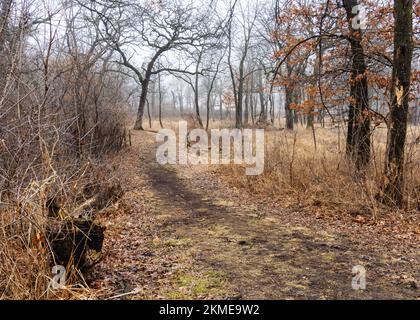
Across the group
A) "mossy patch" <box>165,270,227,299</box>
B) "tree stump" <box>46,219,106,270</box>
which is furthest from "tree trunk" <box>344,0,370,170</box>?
"tree stump" <box>46,219,106,270</box>

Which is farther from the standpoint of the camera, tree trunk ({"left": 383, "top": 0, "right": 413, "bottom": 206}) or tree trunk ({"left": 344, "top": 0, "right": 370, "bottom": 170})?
tree trunk ({"left": 344, "top": 0, "right": 370, "bottom": 170})

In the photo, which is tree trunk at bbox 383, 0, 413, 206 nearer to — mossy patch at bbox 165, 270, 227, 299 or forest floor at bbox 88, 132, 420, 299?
forest floor at bbox 88, 132, 420, 299

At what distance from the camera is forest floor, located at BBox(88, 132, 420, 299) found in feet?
11.5

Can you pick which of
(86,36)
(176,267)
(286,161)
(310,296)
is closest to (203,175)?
(286,161)

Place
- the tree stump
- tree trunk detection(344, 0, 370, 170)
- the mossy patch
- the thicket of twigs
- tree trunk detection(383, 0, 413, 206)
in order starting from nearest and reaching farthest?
the thicket of twigs < the mossy patch < the tree stump < tree trunk detection(383, 0, 413, 206) < tree trunk detection(344, 0, 370, 170)

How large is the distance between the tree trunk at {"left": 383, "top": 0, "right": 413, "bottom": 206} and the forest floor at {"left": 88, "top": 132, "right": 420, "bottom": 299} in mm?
1000

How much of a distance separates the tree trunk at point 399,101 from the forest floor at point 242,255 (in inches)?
39.4

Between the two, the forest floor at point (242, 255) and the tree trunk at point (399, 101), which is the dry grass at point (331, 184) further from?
the forest floor at point (242, 255)

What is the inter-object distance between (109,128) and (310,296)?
9565 millimetres

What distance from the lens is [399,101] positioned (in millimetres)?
5957

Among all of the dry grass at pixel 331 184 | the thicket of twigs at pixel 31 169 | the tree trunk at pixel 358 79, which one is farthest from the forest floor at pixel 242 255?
the tree trunk at pixel 358 79

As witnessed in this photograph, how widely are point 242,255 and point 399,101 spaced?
3.78m

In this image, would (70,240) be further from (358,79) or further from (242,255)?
(358,79)

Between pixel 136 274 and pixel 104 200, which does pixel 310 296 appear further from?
pixel 104 200
